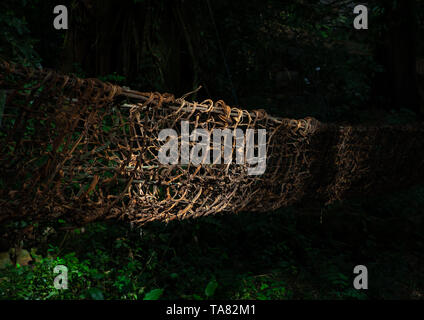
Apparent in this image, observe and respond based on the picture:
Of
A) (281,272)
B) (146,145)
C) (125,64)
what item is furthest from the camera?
(125,64)

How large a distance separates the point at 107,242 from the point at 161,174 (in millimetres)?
2108

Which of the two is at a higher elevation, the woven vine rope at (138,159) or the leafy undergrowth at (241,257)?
the woven vine rope at (138,159)

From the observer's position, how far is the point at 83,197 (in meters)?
1.81

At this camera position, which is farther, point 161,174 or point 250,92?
point 250,92

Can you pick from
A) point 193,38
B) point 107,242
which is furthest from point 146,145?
point 193,38

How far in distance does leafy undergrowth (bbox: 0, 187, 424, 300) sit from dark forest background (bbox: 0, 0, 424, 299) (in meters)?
0.02

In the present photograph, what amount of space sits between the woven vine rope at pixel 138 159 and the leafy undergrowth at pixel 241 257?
77 centimetres

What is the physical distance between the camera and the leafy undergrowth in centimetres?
334

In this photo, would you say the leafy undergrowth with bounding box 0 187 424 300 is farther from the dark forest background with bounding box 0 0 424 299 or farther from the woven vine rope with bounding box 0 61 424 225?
the woven vine rope with bounding box 0 61 424 225

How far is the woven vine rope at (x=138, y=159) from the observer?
158 cm

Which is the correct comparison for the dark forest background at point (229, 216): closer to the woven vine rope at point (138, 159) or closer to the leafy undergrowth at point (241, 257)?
the leafy undergrowth at point (241, 257)

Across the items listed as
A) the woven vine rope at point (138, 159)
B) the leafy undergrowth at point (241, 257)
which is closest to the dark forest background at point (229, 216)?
the leafy undergrowth at point (241, 257)

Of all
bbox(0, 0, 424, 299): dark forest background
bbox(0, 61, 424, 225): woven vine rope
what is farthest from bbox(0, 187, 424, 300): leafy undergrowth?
bbox(0, 61, 424, 225): woven vine rope

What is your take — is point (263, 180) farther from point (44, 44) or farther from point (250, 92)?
point (44, 44)
